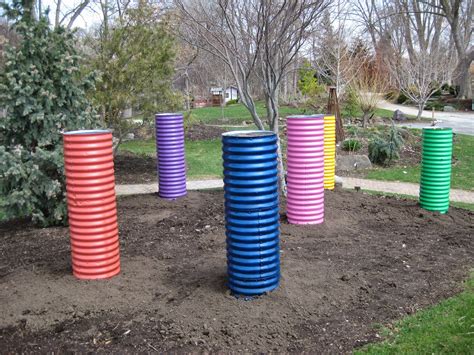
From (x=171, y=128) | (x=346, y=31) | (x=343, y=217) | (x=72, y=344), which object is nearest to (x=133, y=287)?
(x=72, y=344)

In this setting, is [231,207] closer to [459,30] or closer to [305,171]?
[305,171]

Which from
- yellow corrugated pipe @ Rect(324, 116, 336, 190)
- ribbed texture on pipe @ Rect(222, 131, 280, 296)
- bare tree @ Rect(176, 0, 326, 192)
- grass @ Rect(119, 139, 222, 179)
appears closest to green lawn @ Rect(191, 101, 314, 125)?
grass @ Rect(119, 139, 222, 179)

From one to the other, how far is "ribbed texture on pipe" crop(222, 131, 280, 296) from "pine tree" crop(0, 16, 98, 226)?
3.16m

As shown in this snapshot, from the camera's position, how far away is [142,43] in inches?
412

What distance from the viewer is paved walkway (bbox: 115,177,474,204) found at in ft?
30.3

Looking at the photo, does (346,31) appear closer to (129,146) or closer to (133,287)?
(129,146)

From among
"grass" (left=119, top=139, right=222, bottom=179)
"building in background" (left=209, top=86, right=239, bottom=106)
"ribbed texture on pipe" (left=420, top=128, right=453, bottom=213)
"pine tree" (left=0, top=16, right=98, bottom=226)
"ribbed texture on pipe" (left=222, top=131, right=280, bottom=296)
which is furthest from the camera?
"building in background" (left=209, top=86, right=239, bottom=106)

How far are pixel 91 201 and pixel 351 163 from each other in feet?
27.4

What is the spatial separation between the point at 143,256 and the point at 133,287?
0.98 m

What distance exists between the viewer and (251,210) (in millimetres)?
→ 4293

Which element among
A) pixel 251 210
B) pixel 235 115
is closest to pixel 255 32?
pixel 251 210

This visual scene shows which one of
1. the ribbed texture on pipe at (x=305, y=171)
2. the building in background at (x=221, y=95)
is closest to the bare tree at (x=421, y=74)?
the ribbed texture on pipe at (x=305, y=171)

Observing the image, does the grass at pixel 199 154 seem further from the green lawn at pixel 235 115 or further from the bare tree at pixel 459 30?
the bare tree at pixel 459 30

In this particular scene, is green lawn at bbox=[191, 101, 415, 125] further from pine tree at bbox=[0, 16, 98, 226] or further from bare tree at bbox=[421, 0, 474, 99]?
pine tree at bbox=[0, 16, 98, 226]
